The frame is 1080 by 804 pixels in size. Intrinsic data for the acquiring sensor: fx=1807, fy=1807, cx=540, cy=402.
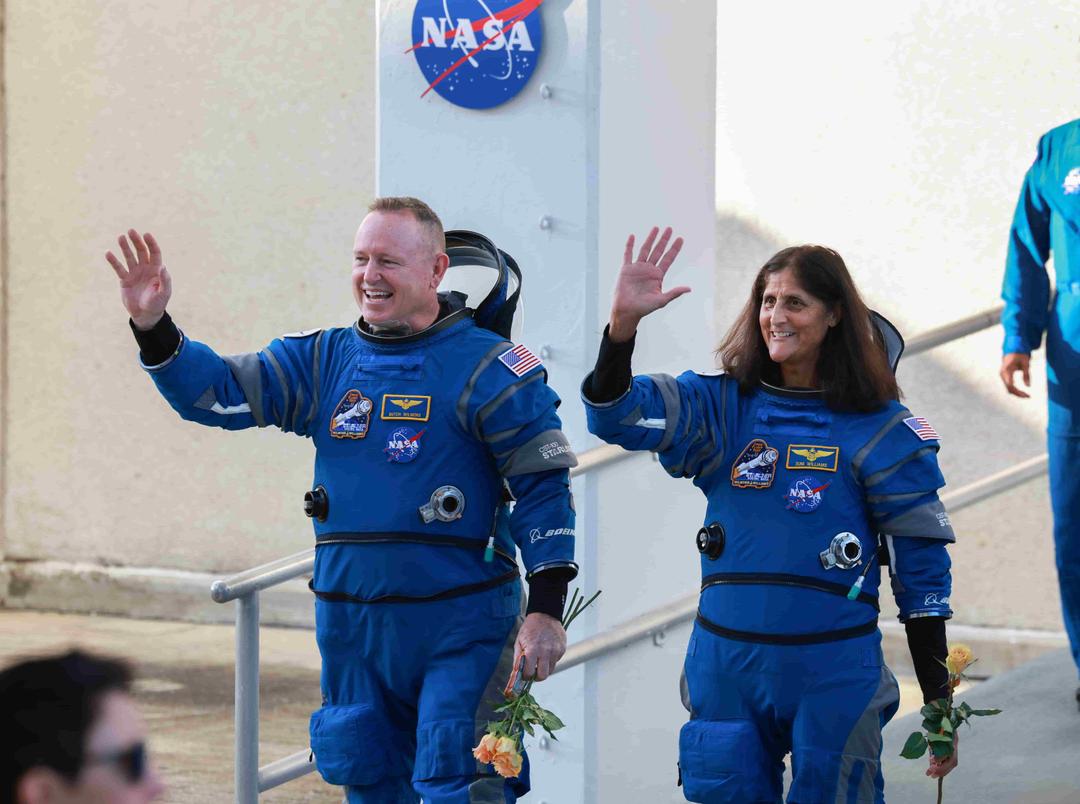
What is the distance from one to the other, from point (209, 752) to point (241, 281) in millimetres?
2730

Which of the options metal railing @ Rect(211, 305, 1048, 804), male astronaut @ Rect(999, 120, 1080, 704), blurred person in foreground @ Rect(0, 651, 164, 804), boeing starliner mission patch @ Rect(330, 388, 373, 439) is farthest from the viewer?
male astronaut @ Rect(999, 120, 1080, 704)

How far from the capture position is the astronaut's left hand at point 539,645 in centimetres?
368

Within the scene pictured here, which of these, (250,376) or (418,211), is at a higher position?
(418,211)

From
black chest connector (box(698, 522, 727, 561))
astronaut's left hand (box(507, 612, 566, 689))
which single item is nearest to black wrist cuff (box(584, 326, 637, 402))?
black chest connector (box(698, 522, 727, 561))

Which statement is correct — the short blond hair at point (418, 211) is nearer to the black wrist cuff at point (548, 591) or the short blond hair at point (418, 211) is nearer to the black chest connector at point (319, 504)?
the black chest connector at point (319, 504)

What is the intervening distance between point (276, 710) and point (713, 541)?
155 inches

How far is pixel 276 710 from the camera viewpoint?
727 centimetres

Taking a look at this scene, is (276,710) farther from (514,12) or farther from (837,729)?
(837,729)

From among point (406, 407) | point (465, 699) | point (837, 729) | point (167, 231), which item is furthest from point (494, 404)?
point (167, 231)

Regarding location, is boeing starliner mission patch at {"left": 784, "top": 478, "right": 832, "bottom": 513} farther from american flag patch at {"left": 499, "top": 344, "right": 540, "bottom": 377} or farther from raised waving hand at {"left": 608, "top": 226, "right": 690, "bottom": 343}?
american flag patch at {"left": 499, "top": 344, "right": 540, "bottom": 377}

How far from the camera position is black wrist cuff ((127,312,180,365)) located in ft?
12.5

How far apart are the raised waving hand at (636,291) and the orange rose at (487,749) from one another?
83cm

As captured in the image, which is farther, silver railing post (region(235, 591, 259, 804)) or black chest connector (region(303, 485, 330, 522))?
silver railing post (region(235, 591, 259, 804))

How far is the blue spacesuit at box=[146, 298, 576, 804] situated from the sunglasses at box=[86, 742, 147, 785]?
202 cm
